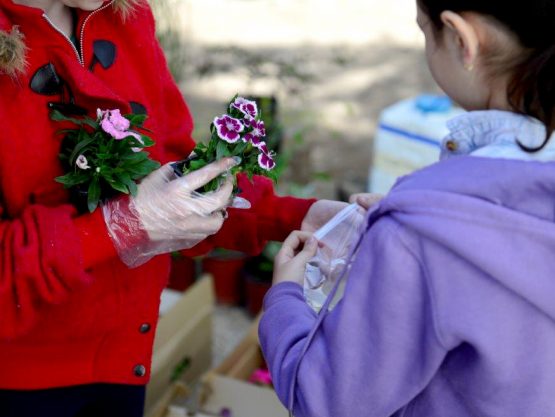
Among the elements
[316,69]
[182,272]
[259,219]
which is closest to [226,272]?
[182,272]

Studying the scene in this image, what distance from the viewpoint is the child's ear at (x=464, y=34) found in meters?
1.04

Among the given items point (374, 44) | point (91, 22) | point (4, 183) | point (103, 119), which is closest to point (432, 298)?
point (103, 119)

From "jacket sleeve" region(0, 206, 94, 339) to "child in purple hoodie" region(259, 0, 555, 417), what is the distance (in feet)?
1.41

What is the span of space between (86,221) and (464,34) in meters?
0.78

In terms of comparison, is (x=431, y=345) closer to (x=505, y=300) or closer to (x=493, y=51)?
(x=505, y=300)

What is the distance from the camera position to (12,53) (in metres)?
1.29

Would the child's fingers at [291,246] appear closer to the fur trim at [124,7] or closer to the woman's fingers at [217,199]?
the woman's fingers at [217,199]

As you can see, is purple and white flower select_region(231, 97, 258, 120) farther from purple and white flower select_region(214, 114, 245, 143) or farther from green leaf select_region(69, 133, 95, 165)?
green leaf select_region(69, 133, 95, 165)

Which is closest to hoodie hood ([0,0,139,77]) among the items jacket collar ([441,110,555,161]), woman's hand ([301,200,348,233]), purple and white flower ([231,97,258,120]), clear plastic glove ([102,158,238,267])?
clear plastic glove ([102,158,238,267])

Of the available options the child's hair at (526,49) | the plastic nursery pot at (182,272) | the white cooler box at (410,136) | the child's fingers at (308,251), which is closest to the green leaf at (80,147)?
the child's fingers at (308,251)

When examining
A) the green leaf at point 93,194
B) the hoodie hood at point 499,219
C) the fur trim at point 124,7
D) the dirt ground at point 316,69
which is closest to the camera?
the hoodie hood at point 499,219

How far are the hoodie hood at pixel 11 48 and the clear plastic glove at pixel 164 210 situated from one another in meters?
0.31

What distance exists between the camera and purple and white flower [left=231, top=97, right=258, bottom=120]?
1.39 m

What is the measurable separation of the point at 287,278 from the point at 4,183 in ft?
1.88
